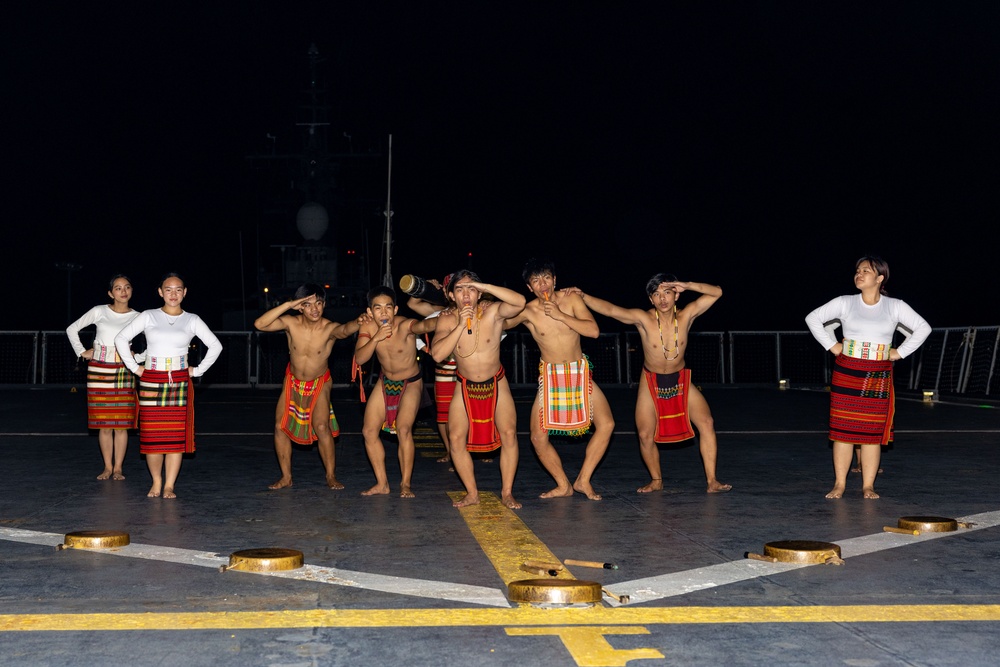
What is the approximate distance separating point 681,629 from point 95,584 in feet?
9.19

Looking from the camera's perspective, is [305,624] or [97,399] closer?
[305,624]

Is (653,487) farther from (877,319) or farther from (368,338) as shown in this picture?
(368,338)

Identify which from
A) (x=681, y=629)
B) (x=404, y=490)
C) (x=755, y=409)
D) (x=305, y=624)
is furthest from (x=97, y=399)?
(x=755, y=409)

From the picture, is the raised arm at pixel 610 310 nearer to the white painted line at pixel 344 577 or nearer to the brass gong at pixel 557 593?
the white painted line at pixel 344 577

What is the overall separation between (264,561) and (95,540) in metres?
1.27

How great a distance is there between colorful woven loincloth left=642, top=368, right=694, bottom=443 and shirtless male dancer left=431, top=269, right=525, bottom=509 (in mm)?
1248

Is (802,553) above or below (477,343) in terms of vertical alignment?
below

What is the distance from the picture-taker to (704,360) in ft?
94.1

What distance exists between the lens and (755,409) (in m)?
18.0

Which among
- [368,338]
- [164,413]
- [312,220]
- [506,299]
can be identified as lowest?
[164,413]

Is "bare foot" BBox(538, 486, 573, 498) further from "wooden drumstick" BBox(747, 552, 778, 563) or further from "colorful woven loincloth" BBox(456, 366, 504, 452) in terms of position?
"wooden drumstick" BBox(747, 552, 778, 563)

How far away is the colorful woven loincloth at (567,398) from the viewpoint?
8.39m

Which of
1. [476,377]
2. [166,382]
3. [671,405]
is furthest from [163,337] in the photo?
[671,405]

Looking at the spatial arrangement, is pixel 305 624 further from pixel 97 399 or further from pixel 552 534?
pixel 97 399
